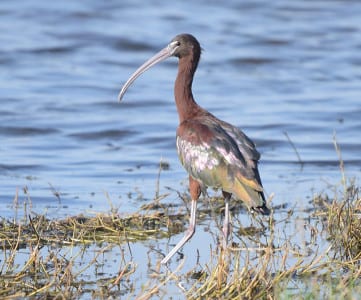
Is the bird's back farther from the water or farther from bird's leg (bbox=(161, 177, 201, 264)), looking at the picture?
the water

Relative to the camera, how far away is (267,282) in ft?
21.0

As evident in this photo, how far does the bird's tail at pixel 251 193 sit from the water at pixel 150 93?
1.75 metres

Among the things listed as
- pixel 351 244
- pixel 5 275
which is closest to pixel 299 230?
pixel 351 244

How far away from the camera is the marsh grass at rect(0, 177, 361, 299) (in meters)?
6.39

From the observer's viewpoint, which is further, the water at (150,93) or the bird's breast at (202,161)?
the water at (150,93)

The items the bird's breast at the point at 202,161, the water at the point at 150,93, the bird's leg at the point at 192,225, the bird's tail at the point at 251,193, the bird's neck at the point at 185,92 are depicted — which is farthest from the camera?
the water at the point at 150,93

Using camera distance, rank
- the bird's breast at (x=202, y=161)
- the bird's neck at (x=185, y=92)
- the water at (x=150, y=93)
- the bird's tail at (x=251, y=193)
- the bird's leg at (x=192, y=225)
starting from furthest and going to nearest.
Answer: the water at (x=150, y=93) → the bird's neck at (x=185, y=92) → the bird's breast at (x=202, y=161) → the bird's leg at (x=192, y=225) → the bird's tail at (x=251, y=193)

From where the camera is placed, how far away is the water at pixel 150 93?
1090 cm

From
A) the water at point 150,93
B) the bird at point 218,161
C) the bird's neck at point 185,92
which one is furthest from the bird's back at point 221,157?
the water at point 150,93

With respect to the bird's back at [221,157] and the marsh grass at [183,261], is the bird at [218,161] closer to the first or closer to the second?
the bird's back at [221,157]

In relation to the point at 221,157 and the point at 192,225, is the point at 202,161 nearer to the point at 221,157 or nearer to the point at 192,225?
the point at 221,157

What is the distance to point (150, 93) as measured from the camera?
1583 cm

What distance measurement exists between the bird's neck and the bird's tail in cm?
87

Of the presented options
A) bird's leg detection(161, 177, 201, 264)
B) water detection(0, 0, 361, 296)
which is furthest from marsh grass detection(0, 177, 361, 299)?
water detection(0, 0, 361, 296)
